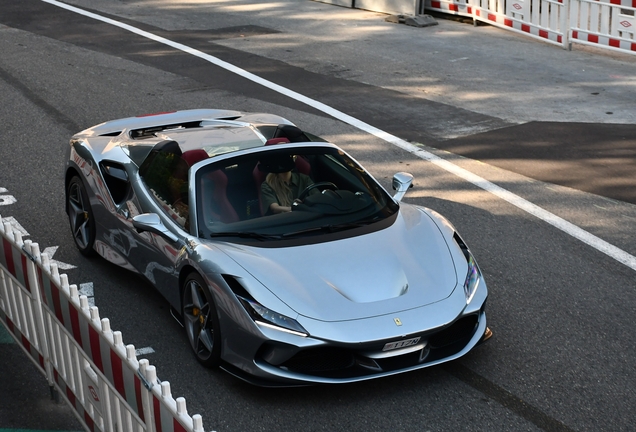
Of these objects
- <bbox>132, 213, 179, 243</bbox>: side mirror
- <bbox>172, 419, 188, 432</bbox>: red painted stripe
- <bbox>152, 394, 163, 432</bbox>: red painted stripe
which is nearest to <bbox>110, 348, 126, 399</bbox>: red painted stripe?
<bbox>152, 394, 163, 432</bbox>: red painted stripe

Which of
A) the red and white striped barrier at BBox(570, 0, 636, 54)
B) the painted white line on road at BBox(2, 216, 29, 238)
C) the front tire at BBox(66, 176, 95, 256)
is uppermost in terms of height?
the red and white striped barrier at BBox(570, 0, 636, 54)

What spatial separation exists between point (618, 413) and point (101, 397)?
303 cm

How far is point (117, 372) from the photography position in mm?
4160

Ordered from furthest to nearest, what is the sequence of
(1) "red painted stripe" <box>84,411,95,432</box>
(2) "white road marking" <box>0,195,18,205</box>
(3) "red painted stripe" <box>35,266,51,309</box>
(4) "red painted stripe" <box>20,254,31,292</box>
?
1. (2) "white road marking" <box>0,195,18,205</box>
2. (4) "red painted stripe" <box>20,254,31,292</box>
3. (3) "red painted stripe" <box>35,266,51,309</box>
4. (1) "red painted stripe" <box>84,411,95,432</box>

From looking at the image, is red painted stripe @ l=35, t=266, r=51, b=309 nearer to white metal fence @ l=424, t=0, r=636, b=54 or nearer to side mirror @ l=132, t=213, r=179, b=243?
side mirror @ l=132, t=213, r=179, b=243

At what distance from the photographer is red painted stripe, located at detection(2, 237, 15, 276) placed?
530 centimetres

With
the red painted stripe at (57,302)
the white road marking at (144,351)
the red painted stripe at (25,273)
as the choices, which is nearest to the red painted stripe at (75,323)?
the red painted stripe at (57,302)

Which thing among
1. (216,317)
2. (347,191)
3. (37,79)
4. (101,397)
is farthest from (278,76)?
(101,397)

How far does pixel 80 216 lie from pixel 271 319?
3.00m

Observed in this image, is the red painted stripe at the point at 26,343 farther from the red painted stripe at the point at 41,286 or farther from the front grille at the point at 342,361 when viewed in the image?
the front grille at the point at 342,361

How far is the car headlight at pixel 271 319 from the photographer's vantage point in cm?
520

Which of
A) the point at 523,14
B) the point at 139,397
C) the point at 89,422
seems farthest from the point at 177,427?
the point at 523,14

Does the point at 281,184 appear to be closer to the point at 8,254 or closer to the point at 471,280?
the point at 471,280

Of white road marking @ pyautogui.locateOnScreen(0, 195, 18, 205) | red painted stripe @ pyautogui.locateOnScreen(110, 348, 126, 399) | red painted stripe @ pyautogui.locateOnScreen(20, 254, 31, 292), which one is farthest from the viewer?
white road marking @ pyautogui.locateOnScreen(0, 195, 18, 205)
